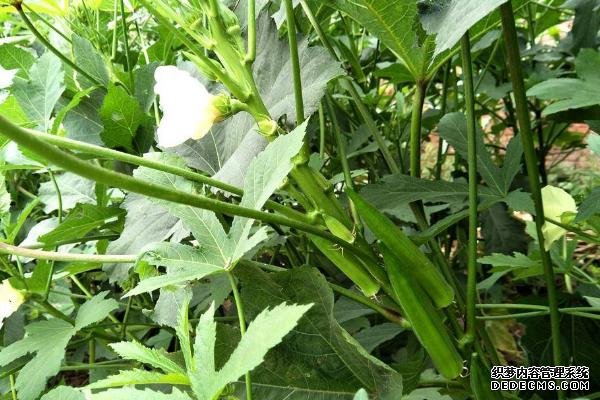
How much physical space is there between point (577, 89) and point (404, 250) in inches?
14.2

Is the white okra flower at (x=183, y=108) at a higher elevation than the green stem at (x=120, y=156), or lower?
higher

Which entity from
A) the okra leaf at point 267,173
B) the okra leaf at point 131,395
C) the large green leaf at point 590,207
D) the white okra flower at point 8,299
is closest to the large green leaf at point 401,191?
the large green leaf at point 590,207

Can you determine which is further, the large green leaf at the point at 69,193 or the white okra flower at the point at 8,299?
the large green leaf at the point at 69,193

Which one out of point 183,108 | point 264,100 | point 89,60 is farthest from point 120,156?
point 89,60

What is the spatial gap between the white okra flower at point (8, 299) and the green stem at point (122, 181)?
16.0 inches

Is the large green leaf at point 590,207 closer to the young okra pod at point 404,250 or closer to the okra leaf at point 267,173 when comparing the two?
the young okra pod at point 404,250

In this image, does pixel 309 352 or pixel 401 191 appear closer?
pixel 309 352

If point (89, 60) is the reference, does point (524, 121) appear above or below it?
below

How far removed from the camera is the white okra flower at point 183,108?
1.40 ft

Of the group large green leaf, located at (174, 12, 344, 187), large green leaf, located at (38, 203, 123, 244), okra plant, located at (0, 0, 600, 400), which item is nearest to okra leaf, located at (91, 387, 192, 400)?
okra plant, located at (0, 0, 600, 400)

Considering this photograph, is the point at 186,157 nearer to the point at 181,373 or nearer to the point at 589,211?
the point at 181,373

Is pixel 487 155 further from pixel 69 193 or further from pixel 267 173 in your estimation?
pixel 69 193

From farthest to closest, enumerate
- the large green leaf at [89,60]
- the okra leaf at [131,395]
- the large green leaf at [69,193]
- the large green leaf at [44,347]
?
the large green leaf at [69,193] → the large green leaf at [89,60] → the large green leaf at [44,347] → the okra leaf at [131,395]

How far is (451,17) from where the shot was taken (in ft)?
1.51
